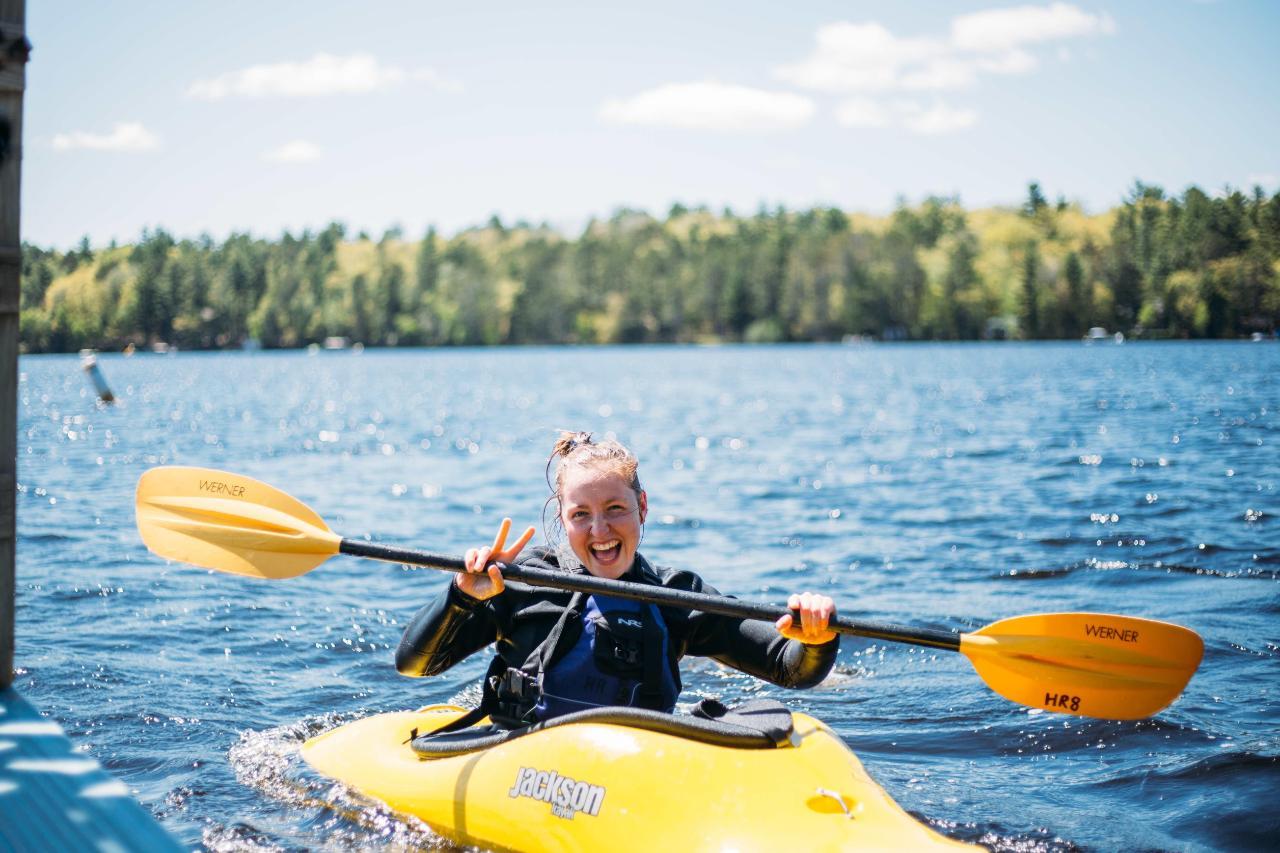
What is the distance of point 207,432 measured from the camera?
22.4m

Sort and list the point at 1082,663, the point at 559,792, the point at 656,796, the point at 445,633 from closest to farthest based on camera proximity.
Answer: the point at 656,796, the point at 559,792, the point at 445,633, the point at 1082,663

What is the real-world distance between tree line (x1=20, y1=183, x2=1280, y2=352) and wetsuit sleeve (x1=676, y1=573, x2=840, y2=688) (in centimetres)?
4960

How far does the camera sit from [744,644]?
12.8ft

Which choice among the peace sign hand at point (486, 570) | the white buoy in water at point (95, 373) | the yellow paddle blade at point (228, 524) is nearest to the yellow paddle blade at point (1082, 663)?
the peace sign hand at point (486, 570)

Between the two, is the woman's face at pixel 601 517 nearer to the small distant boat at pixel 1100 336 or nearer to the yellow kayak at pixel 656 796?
the yellow kayak at pixel 656 796

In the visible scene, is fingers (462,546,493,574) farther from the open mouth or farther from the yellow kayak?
the yellow kayak

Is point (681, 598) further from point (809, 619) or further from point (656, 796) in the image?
point (656, 796)

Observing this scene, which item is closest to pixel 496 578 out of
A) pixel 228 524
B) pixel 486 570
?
pixel 486 570

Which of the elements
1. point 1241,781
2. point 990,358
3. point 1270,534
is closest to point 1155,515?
point 1270,534

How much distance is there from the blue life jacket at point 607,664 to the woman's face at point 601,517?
0.42 ft

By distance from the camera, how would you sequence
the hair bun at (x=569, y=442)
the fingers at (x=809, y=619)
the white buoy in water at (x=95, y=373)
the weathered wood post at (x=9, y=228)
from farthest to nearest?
the white buoy in water at (x=95, y=373) < the hair bun at (x=569, y=442) < the fingers at (x=809, y=619) < the weathered wood post at (x=9, y=228)

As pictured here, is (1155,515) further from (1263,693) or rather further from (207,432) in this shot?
(207,432)

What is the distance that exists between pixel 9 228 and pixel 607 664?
2.14 m

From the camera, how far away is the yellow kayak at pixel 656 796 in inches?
120
